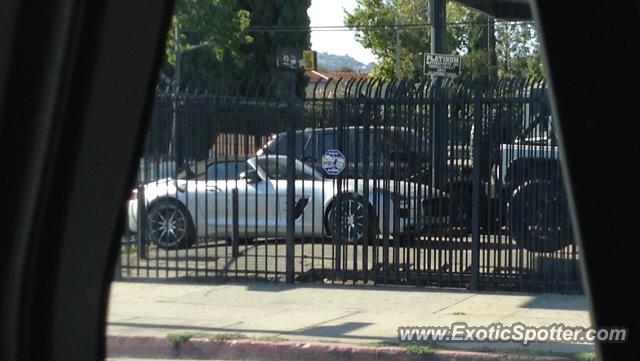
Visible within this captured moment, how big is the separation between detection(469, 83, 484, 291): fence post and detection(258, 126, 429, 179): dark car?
0.53m

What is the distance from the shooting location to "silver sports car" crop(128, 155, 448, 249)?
11.3 meters

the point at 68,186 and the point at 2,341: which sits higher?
the point at 68,186

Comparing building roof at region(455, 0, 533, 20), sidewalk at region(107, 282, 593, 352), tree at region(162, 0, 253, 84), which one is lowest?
sidewalk at region(107, 282, 593, 352)

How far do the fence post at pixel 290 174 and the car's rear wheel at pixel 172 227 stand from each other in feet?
4.22

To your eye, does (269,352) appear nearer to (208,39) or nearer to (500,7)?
(500,7)

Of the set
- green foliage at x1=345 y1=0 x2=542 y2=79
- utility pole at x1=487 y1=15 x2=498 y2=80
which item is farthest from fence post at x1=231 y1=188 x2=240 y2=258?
green foliage at x1=345 y1=0 x2=542 y2=79

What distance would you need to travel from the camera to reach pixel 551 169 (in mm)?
10797

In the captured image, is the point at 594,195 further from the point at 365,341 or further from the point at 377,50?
the point at 377,50

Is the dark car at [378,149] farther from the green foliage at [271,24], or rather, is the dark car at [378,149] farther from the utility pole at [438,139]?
the green foliage at [271,24]

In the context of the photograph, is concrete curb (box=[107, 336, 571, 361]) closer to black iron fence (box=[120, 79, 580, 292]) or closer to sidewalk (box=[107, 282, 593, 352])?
sidewalk (box=[107, 282, 593, 352])

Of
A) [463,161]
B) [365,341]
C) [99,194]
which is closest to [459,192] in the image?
[463,161]

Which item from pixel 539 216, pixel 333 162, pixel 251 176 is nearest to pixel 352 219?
pixel 333 162

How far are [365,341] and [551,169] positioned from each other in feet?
10.6

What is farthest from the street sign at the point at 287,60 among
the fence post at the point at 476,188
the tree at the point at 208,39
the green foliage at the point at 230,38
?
the tree at the point at 208,39
